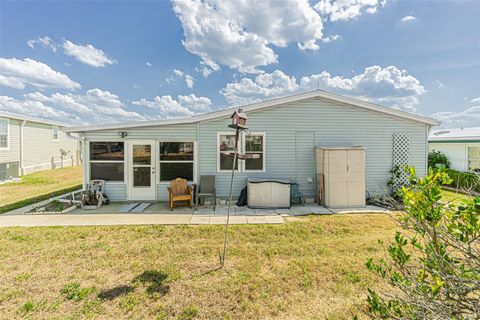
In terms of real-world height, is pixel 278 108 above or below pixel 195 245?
above

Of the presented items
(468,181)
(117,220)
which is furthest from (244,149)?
(468,181)

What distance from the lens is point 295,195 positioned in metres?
7.52

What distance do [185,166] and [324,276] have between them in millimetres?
5708

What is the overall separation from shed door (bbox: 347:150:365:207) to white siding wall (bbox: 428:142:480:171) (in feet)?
29.0

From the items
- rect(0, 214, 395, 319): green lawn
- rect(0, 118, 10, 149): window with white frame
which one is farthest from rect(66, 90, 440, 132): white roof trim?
rect(0, 118, 10, 149): window with white frame

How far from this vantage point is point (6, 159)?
40.2ft

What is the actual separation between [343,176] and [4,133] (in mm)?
17571

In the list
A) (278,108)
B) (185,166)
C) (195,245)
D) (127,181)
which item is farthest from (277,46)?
(195,245)

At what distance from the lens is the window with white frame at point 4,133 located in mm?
12133

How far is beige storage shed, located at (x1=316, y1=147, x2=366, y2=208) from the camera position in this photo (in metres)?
7.08

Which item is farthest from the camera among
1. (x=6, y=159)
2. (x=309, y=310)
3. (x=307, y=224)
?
(x=6, y=159)

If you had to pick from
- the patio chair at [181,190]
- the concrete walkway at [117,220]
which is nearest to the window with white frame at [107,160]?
the concrete walkway at [117,220]

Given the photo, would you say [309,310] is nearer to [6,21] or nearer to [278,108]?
[278,108]

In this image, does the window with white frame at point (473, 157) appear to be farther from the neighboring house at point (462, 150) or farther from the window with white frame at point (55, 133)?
the window with white frame at point (55, 133)
